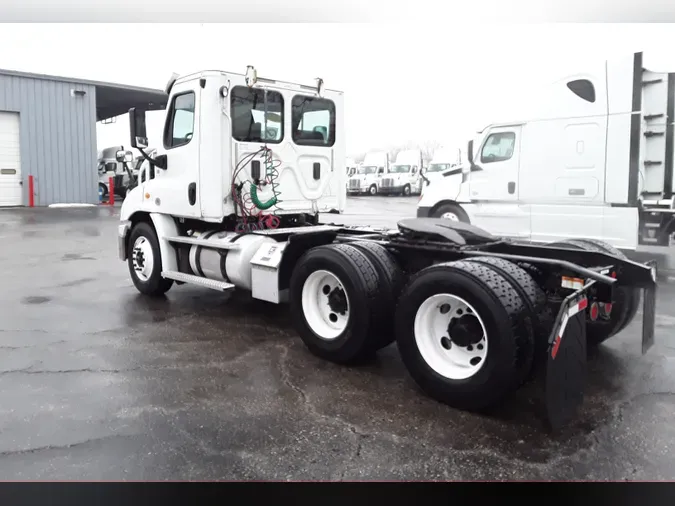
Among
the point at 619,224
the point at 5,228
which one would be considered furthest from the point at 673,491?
the point at 5,228

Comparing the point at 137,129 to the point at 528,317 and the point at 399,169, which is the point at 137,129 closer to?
the point at 528,317

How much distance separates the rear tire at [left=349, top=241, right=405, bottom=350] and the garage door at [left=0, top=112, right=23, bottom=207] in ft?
66.5

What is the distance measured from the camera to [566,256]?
464cm

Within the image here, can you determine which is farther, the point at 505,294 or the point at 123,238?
the point at 123,238

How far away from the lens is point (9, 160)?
68.6 ft

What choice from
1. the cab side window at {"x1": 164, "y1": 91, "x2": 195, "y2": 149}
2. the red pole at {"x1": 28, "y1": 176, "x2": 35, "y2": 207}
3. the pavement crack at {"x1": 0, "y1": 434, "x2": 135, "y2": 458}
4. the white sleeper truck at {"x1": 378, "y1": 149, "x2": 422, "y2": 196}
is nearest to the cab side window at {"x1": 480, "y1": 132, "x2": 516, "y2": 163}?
the cab side window at {"x1": 164, "y1": 91, "x2": 195, "y2": 149}

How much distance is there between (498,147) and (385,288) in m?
6.93

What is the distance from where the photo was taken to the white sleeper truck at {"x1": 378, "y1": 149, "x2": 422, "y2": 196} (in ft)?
114

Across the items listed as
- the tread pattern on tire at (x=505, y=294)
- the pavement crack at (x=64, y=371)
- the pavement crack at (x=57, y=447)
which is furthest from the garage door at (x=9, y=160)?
the tread pattern on tire at (x=505, y=294)

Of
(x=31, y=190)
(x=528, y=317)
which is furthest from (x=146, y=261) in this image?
(x=31, y=190)

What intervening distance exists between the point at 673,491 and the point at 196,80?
5294 mm

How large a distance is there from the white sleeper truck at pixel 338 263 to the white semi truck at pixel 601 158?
428cm

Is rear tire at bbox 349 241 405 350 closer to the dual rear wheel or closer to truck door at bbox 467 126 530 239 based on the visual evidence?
the dual rear wheel

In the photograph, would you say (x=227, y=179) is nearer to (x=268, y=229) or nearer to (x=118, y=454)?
(x=268, y=229)
